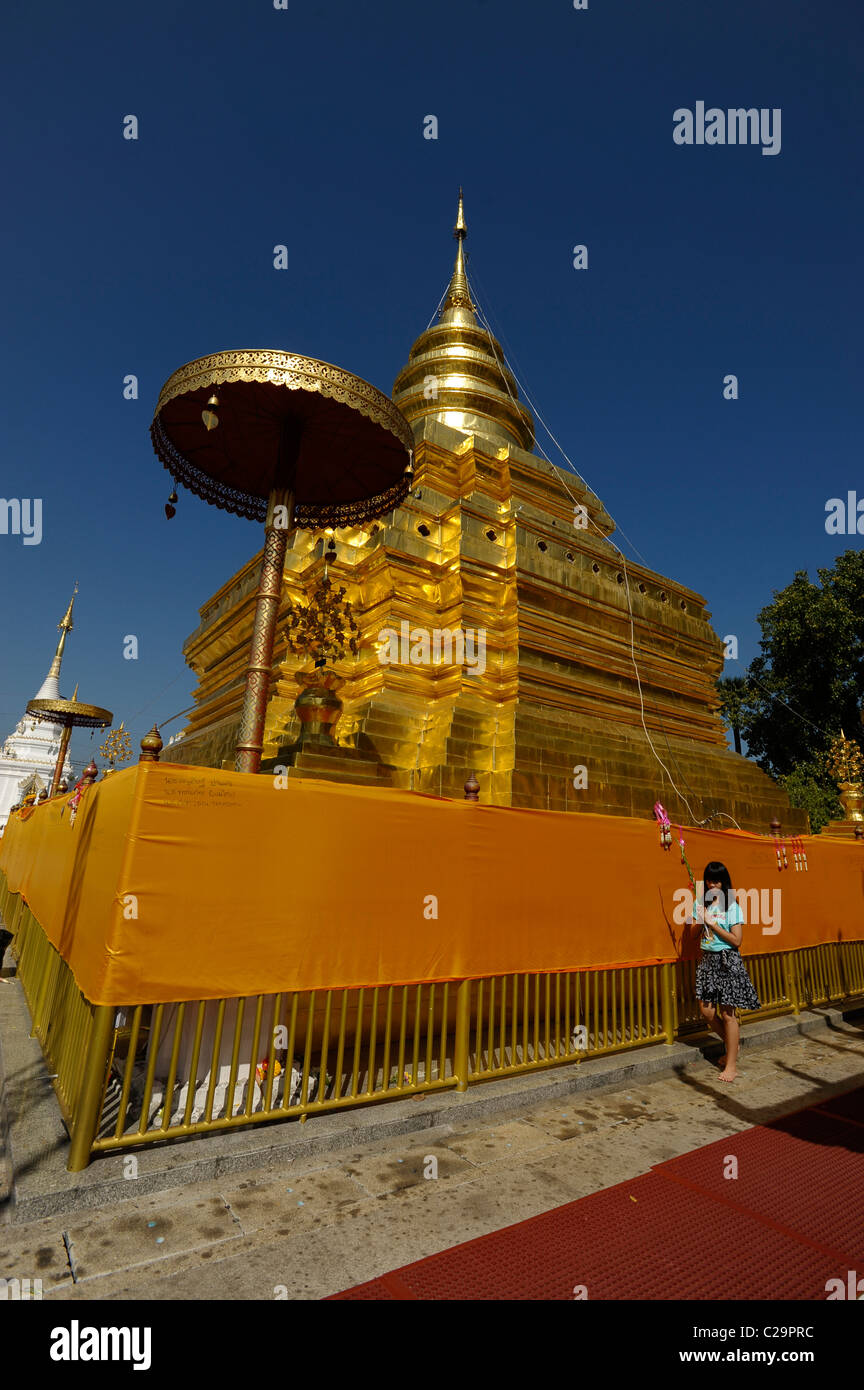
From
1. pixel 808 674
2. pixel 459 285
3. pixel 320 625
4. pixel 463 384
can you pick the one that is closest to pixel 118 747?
pixel 320 625

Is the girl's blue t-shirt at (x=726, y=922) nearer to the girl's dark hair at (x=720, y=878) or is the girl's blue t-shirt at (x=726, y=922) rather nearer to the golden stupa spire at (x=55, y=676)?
the girl's dark hair at (x=720, y=878)

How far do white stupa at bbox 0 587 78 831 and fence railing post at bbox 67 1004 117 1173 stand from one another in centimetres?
3945

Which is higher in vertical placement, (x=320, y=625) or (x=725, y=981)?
(x=320, y=625)

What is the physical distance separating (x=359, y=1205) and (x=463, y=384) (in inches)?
670

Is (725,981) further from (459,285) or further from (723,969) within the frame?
(459,285)

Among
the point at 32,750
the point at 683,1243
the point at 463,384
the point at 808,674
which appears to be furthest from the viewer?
the point at 32,750

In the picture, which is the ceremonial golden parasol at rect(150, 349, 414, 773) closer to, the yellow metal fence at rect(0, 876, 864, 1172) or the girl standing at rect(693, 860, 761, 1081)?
the yellow metal fence at rect(0, 876, 864, 1172)

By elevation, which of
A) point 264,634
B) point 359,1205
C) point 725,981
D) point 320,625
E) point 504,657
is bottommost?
point 359,1205

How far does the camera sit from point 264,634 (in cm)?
606

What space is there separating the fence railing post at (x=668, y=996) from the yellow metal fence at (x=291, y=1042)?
17 mm

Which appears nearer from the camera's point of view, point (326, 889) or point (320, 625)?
point (326, 889)

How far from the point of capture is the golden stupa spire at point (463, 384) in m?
16.3

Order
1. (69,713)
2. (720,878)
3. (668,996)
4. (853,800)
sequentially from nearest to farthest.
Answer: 1. (720,878)
2. (668,996)
3. (853,800)
4. (69,713)

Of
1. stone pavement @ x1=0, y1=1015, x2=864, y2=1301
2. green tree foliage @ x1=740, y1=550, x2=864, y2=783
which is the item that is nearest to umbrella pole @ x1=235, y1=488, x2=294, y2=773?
stone pavement @ x1=0, y1=1015, x2=864, y2=1301
